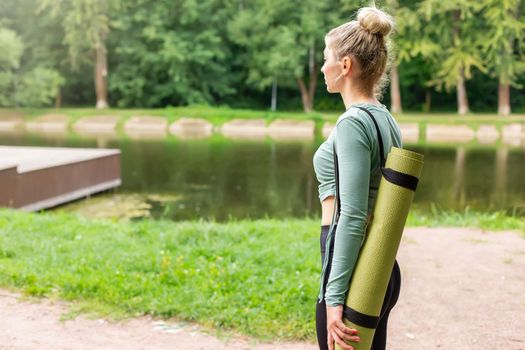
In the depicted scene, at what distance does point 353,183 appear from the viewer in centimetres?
212

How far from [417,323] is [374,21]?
2882mm

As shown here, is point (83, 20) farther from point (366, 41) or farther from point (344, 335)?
point (344, 335)

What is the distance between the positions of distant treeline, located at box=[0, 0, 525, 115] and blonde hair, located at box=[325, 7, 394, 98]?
3245 cm

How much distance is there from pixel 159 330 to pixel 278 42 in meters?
33.1

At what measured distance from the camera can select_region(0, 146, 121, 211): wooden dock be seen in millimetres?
10852

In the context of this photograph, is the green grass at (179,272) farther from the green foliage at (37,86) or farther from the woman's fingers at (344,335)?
A: the green foliage at (37,86)

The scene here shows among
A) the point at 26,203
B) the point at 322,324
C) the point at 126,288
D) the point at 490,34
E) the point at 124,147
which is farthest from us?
the point at 490,34

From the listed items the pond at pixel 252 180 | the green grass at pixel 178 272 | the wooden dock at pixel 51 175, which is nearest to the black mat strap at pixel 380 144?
the green grass at pixel 178 272

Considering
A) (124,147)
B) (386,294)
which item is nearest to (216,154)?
(124,147)

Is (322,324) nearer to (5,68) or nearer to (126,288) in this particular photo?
(126,288)

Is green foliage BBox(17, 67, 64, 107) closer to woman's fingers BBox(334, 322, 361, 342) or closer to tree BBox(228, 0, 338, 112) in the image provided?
tree BBox(228, 0, 338, 112)

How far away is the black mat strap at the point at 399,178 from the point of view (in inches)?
85.1

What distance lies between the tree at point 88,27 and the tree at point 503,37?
19.6 m

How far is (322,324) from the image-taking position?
7.58 ft
